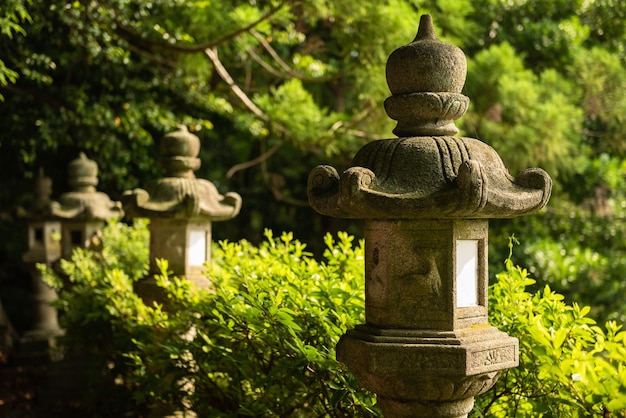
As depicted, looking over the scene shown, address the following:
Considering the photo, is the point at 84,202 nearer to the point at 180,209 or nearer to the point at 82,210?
the point at 82,210

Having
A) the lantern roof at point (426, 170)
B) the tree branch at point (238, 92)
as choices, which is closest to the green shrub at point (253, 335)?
the lantern roof at point (426, 170)

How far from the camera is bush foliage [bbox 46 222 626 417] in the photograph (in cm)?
261

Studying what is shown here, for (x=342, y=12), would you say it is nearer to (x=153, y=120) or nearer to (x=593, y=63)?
(x=153, y=120)

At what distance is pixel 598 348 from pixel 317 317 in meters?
1.31

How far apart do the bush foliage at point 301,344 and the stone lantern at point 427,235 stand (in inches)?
10.6

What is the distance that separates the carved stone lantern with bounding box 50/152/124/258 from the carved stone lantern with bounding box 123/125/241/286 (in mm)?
2564

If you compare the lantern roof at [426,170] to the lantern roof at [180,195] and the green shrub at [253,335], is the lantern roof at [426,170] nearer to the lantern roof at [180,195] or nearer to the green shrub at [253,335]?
the green shrub at [253,335]

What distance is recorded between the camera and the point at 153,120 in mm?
8531

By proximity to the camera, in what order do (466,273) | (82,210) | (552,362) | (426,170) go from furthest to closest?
(82,210) < (466,273) < (426,170) < (552,362)

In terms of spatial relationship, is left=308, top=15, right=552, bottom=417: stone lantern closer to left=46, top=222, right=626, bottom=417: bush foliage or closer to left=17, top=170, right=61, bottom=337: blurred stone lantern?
left=46, top=222, right=626, bottom=417: bush foliage

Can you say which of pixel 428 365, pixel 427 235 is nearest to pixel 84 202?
pixel 427 235

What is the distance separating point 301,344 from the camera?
10.5ft

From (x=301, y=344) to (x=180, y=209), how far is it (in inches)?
84.5

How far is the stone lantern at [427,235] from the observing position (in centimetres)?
264
